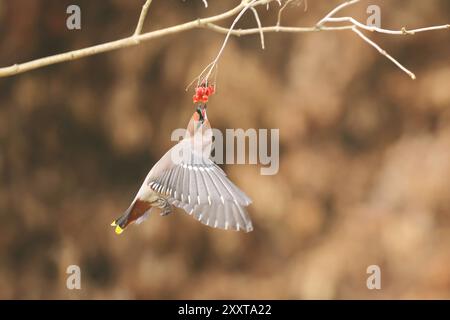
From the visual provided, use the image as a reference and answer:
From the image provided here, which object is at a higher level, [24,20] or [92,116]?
[24,20]

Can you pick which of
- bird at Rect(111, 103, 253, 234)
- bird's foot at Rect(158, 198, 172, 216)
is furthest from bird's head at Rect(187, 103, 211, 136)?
bird's foot at Rect(158, 198, 172, 216)

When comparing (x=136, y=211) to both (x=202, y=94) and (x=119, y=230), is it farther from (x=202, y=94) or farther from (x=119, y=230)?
(x=202, y=94)

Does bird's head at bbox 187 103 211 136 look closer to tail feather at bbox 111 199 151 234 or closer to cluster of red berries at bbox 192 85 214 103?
cluster of red berries at bbox 192 85 214 103

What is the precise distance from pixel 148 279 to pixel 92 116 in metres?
0.72

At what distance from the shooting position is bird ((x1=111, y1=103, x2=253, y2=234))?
85 centimetres

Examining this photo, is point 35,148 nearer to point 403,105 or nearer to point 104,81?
point 104,81

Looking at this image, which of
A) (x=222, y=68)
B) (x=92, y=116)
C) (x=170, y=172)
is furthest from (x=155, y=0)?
(x=170, y=172)

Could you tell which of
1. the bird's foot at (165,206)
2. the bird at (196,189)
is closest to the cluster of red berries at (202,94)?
the bird at (196,189)

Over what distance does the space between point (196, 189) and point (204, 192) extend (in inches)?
0.4

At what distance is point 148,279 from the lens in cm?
318

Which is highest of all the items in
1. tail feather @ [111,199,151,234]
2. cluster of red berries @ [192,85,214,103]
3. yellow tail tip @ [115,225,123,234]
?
cluster of red berries @ [192,85,214,103]

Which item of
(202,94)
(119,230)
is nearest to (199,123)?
(202,94)

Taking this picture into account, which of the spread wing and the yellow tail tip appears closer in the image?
the spread wing

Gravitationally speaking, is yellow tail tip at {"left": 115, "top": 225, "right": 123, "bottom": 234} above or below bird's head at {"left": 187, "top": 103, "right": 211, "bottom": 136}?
below
